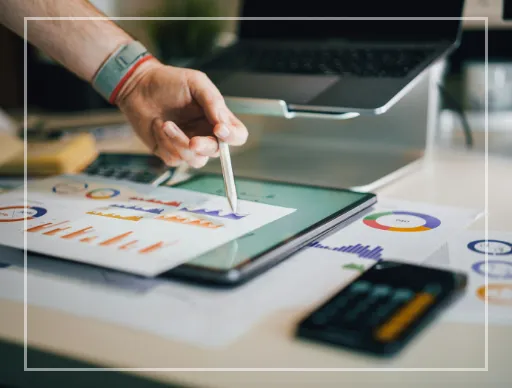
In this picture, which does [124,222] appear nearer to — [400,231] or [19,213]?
[19,213]

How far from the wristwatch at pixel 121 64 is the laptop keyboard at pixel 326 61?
17 centimetres

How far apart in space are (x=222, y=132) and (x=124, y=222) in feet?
0.46

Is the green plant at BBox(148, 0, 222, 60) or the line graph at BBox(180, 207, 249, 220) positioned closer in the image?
the line graph at BBox(180, 207, 249, 220)

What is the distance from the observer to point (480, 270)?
1.51 ft

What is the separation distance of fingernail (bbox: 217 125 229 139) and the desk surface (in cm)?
25

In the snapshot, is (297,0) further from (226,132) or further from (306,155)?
(226,132)

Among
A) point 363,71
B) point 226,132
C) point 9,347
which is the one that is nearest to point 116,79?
point 226,132

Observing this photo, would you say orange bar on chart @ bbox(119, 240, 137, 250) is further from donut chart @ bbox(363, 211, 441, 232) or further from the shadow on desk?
donut chart @ bbox(363, 211, 441, 232)

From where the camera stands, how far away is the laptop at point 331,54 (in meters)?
0.72

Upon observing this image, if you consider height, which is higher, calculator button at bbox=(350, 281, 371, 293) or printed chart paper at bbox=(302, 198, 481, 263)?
calculator button at bbox=(350, 281, 371, 293)

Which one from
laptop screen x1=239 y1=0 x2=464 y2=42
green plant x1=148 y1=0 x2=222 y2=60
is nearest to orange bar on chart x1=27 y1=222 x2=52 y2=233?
laptop screen x1=239 y1=0 x2=464 y2=42

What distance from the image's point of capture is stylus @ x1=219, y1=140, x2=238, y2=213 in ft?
1.88

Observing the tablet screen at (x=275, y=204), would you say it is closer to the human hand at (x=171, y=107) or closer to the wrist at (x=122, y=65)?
the human hand at (x=171, y=107)

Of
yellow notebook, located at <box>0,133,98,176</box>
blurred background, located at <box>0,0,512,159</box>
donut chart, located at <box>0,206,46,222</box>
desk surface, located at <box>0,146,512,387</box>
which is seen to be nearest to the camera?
desk surface, located at <box>0,146,512,387</box>
